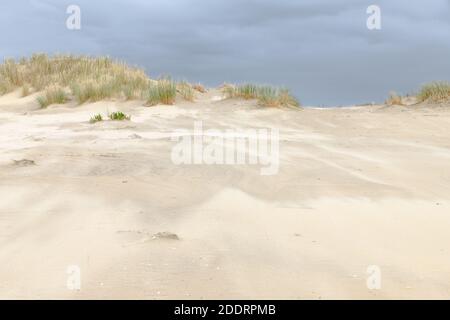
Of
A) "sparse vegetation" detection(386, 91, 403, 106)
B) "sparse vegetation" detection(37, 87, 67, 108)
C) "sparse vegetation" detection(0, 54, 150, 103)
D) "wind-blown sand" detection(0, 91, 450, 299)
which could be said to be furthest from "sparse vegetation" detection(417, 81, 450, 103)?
"sparse vegetation" detection(37, 87, 67, 108)

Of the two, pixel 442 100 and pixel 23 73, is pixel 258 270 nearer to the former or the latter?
pixel 442 100

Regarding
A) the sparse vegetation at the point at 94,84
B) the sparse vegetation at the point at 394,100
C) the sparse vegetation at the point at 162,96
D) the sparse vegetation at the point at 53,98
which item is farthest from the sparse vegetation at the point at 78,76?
the sparse vegetation at the point at 394,100

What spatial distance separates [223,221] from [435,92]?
839cm

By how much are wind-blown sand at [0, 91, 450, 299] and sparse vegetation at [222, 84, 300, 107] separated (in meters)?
3.62

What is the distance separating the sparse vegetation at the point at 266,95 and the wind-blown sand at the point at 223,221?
3.62 m

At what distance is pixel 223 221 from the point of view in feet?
10.4

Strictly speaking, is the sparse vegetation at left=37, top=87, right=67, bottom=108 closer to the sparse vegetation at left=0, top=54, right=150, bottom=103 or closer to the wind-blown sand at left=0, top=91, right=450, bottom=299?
the sparse vegetation at left=0, top=54, right=150, bottom=103

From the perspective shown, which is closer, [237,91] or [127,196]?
[127,196]

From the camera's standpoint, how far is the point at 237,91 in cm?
1067

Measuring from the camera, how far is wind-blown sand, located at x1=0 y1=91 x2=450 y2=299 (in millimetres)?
2359

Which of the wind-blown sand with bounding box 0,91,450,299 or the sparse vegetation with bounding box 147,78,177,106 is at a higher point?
the sparse vegetation with bounding box 147,78,177,106

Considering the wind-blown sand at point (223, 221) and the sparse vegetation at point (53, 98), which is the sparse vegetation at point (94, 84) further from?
the wind-blown sand at point (223, 221)
